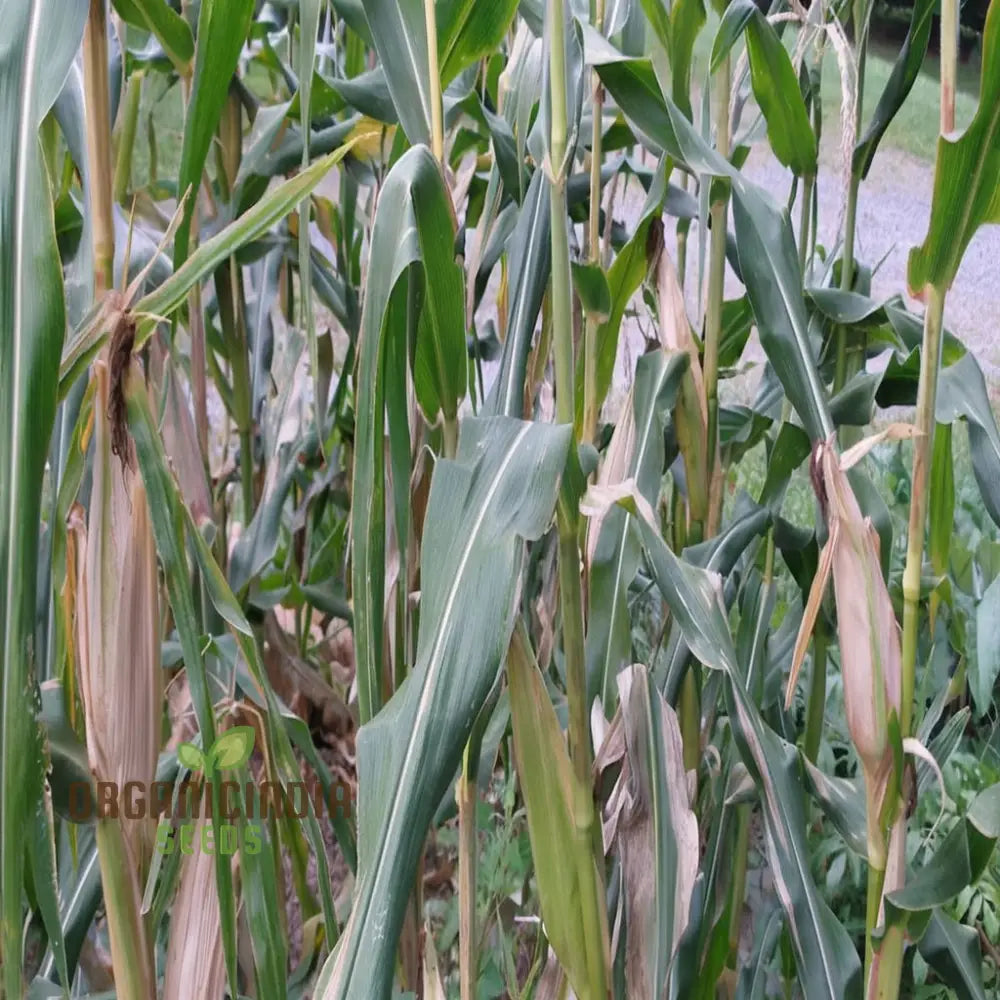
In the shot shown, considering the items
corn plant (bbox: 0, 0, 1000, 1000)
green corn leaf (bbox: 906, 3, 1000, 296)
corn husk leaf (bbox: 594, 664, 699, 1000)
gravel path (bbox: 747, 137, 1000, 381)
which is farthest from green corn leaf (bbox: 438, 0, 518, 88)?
gravel path (bbox: 747, 137, 1000, 381)

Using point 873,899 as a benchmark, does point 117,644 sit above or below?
above

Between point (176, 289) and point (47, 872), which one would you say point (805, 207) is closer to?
point (176, 289)

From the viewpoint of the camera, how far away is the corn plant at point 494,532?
0.96 ft

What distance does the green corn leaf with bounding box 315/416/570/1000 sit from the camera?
24 cm

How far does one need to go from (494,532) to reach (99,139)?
20 cm

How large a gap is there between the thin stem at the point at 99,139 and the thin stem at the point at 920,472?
0.31 m

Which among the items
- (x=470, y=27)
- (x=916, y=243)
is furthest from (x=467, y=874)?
(x=916, y=243)

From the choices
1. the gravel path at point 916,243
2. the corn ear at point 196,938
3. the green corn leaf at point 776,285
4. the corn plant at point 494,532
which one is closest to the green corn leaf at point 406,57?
the corn plant at point 494,532

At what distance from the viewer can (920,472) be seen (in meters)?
0.40

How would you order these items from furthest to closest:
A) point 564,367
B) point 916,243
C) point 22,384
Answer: point 916,243
point 564,367
point 22,384

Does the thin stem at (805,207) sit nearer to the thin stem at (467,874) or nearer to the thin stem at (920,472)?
the thin stem at (920,472)

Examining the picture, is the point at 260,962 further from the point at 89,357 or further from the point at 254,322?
the point at 254,322

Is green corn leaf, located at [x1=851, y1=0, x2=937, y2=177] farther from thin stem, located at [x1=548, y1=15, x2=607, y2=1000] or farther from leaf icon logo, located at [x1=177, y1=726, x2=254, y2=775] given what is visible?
leaf icon logo, located at [x1=177, y1=726, x2=254, y2=775]

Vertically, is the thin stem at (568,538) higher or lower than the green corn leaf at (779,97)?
lower
